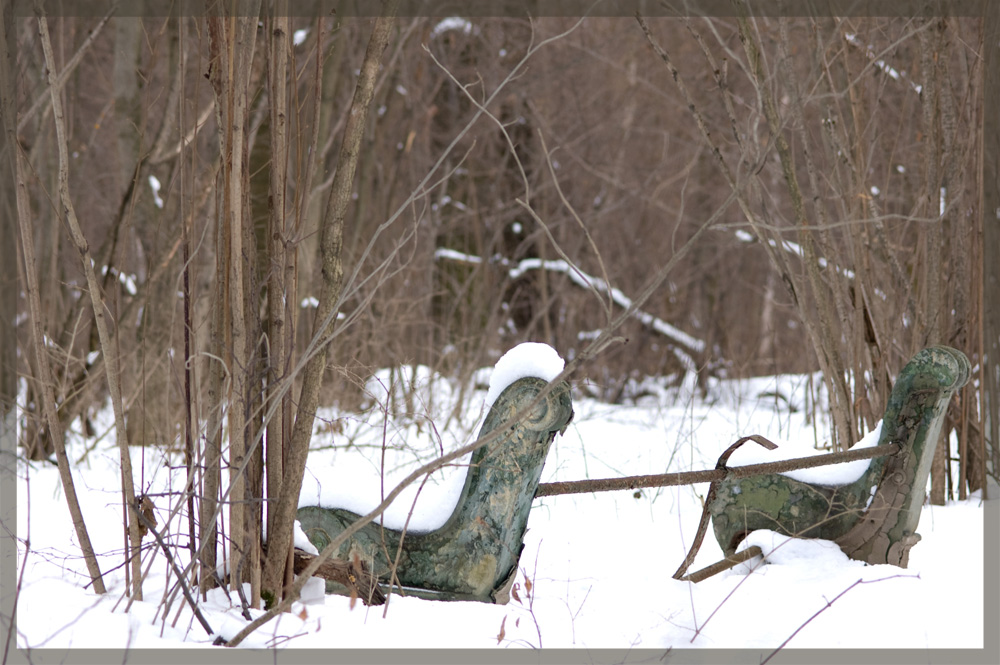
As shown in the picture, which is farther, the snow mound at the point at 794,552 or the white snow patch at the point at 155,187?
the white snow patch at the point at 155,187

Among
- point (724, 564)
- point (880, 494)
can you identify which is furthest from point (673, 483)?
point (880, 494)

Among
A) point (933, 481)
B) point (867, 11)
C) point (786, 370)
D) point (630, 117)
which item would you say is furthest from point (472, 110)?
point (933, 481)

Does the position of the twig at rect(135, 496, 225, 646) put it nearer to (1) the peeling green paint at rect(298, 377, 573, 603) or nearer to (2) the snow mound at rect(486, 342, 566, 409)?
(1) the peeling green paint at rect(298, 377, 573, 603)

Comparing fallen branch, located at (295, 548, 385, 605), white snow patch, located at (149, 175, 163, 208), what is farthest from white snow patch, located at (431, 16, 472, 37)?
fallen branch, located at (295, 548, 385, 605)

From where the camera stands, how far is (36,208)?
27.9ft

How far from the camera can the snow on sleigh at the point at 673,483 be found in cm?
190

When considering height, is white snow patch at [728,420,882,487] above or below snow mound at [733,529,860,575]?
above

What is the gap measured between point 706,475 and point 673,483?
99 mm

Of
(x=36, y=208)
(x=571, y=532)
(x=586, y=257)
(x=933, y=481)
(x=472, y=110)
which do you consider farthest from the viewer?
(x=586, y=257)

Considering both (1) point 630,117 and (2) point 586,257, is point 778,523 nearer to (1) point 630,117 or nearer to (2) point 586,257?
(2) point 586,257

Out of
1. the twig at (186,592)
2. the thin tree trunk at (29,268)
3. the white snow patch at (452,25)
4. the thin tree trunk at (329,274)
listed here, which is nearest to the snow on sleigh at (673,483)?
the thin tree trunk at (329,274)

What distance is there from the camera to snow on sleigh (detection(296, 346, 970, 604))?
190cm

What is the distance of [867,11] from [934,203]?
30.9 inches

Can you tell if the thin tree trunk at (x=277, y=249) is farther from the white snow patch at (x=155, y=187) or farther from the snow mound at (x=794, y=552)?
the white snow patch at (x=155, y=187)
